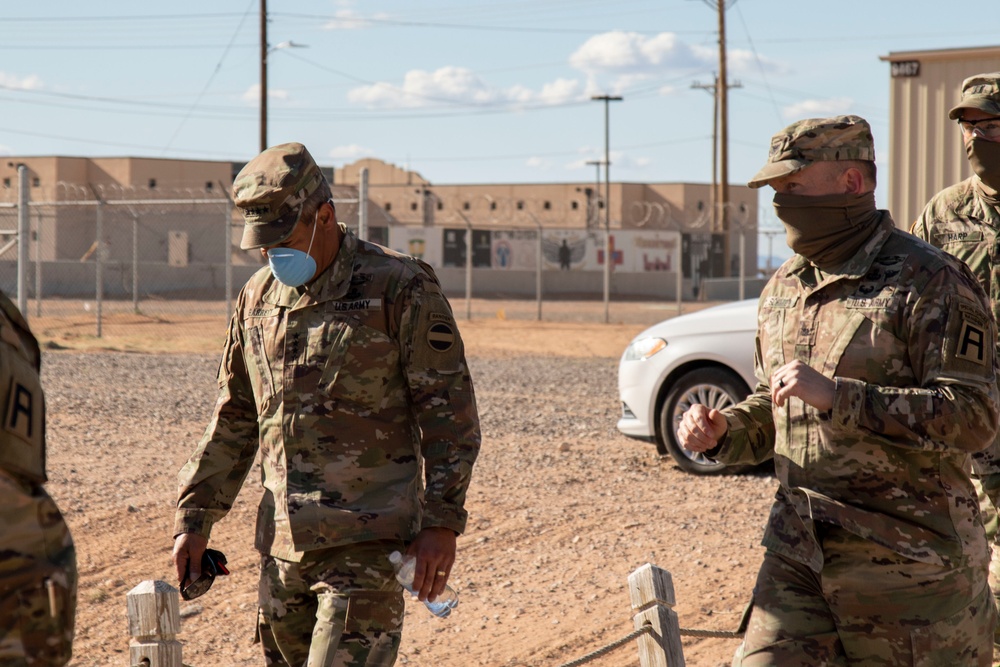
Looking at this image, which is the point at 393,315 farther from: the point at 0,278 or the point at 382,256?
the point at 0,278

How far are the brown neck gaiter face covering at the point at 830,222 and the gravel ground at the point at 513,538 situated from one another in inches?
98.2

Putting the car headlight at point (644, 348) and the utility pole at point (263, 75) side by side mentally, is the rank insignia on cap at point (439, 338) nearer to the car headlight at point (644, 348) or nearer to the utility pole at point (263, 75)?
the car headlight at point (644, 348)

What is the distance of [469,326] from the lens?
24.3 m

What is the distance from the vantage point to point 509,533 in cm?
683

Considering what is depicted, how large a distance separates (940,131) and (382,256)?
1011cm

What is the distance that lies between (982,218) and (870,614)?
1.87 metres

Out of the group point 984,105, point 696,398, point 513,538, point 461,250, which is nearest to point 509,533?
point 513,538

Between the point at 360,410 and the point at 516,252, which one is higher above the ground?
the point at 516,252

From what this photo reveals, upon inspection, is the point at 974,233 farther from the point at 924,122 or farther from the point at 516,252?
the point at 516,252

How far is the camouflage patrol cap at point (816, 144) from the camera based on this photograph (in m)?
2.99

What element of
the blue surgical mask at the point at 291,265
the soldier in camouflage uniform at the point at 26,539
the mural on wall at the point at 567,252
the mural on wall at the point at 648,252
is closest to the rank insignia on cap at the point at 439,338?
the blue surgical mask at the point at 291,265

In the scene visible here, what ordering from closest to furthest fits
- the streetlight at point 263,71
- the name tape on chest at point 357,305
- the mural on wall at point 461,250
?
the name tape on chest at point 357,305
the streetlight at point 263,71
the mural on wall at point 461,250

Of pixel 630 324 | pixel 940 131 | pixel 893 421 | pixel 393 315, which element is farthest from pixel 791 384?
pixel 630 324

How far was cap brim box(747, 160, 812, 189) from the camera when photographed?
299 cm
